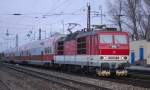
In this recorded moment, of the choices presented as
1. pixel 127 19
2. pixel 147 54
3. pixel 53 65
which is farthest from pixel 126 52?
pixel 127 19

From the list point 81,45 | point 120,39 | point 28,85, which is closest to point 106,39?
point 120,39

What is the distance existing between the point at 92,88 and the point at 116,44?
833 centimetres

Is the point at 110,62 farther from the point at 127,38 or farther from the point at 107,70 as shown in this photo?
the point at 127,38

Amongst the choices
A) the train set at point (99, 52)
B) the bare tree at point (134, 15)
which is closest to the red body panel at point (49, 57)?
the train set at point (99, 52)

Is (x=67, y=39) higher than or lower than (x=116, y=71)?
higher

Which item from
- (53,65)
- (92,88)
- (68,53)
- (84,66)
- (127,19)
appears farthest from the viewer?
(127,19)

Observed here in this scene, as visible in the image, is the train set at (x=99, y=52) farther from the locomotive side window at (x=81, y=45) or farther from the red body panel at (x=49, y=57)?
the red body panel at (x=49, y=57)

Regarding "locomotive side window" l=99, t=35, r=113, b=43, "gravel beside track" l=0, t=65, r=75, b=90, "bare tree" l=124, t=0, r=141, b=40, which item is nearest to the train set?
"locomotive side window" l=99, t=35, r=113, b=43

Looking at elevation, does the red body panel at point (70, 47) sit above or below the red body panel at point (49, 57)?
above

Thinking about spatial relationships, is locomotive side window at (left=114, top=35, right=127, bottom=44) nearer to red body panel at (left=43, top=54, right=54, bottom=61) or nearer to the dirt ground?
the dirt ground

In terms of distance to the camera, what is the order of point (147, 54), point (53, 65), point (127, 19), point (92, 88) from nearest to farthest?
point (92, 88) < point (53, 65) < point (147, 54) < point (127, 19)

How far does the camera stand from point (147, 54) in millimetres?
46344

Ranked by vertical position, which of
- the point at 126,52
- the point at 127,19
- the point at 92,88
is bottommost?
the point at 92,88

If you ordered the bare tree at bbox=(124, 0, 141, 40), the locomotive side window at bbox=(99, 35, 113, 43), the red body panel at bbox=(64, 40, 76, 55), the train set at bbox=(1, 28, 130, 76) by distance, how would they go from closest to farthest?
the train set at bbox=(1, 28, 130, 76) → the locomotive side window at bbox=(99, 35, 113, 43) → the red body panel at bbox=(64, 40, 76, 55) → the bare tree at bbox=(124, 0, 141, 40)
